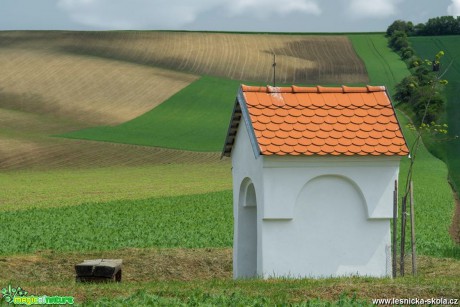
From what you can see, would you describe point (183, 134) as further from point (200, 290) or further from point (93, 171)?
→ point (200, 290)

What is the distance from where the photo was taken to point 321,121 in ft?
57.1

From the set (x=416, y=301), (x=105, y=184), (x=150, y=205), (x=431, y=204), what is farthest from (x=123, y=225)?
(x=416, y=301)

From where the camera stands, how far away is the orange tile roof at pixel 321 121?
16.8 m

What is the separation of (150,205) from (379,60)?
62320mm

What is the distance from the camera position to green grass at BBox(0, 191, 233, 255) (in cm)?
2678

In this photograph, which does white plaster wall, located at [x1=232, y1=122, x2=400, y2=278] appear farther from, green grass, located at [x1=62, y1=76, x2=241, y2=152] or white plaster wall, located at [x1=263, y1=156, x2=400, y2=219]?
green grass, located at [x1=62, y1=76, x2=241, y2=152]

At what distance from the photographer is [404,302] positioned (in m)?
12.8

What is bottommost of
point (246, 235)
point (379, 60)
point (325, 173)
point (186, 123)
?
point (246, 235)

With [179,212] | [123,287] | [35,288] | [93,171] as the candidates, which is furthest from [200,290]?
[93,171]

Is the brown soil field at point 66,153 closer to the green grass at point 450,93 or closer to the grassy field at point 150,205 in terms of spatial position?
the grassy field at point 150,205

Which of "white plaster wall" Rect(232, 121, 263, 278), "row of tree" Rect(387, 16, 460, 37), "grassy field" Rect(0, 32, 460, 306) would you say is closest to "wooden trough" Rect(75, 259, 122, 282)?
"grassy field" Rect(0, 32, 460, 306)

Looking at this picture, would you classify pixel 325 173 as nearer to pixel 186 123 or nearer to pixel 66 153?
pixel 66 153

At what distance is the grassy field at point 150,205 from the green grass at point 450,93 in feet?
5.40

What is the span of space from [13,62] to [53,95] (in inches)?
452
